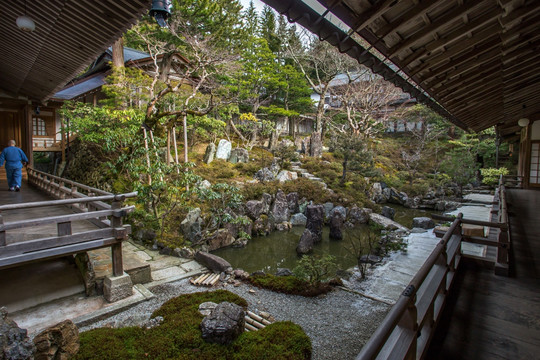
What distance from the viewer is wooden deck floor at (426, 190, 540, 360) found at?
233cm

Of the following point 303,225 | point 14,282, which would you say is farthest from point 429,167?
point 14,282

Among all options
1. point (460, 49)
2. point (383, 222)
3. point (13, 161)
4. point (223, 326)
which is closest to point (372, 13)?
point (460, 49)

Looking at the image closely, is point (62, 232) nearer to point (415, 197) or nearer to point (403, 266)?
point (403, 266)

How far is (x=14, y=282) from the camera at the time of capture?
4.79 meters

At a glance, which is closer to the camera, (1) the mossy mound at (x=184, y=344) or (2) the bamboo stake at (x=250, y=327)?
(1) the mossy mound at (x=184, y=344)

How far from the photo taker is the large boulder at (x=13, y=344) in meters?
2.18

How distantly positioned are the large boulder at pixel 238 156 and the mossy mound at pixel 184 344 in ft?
38.1

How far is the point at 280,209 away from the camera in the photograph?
1148 cm

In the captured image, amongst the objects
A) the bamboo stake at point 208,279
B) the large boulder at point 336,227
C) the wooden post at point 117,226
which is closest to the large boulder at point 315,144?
the large boulder at point 336,227

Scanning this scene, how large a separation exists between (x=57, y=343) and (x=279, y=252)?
6.53 metres

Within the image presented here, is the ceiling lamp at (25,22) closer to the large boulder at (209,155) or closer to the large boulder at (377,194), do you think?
the large boulder at (209,155)

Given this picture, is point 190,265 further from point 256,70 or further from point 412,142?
point 412,142

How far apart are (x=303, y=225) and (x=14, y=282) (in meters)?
8.99

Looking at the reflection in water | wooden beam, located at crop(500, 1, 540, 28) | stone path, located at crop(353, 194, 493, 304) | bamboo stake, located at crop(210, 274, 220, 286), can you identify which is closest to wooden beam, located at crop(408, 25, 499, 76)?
wooden beam, located at crop(500, 1, 540, 28)
